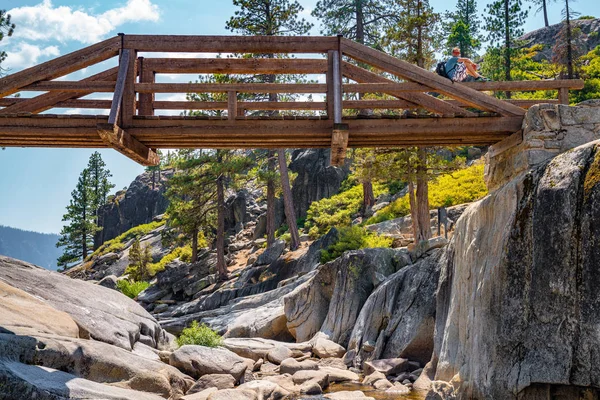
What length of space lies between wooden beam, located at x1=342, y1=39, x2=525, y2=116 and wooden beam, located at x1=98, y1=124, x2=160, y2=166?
14.4 feet

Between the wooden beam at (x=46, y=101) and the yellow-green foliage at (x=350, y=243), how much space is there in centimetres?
1266

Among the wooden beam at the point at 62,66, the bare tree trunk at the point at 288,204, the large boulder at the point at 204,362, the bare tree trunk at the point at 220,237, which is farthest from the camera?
the bare tree trunk at the point at 220,237

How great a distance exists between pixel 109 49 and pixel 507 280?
8.08m

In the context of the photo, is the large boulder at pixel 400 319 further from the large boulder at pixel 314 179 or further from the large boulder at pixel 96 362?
the large boulder at pixel 314 179

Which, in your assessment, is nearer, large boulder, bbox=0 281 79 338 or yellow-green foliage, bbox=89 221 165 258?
large boulder, bbox=0 281 79 338

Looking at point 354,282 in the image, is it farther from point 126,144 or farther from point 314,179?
point 314,179

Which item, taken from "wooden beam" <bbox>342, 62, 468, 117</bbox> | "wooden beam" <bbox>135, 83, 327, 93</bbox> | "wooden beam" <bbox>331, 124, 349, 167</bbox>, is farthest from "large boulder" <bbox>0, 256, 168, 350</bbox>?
"wooden beam" <bbox>342, 62, 468, 117</bbox>

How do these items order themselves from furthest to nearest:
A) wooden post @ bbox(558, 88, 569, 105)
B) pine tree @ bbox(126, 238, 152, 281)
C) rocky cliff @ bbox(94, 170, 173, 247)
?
1. rocky cliff @ bbox(94, 170, 173, 247)
2. pine tree @ bbox(126, 238, 152, 281)
3. wooden post @ bbox(558, 88, 569, 105)

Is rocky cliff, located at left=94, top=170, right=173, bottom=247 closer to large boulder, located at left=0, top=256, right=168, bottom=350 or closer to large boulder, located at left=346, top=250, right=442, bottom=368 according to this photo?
large boulder, located at left=0, top=256, right=168, bottom=350

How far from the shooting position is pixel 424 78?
410 inches

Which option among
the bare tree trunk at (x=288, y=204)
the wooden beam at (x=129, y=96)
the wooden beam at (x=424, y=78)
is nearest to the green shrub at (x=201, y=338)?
the wooden beam at (x=129, y=96)

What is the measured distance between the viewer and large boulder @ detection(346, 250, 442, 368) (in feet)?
44.7

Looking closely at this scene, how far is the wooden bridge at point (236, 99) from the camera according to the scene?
10148 millimetres

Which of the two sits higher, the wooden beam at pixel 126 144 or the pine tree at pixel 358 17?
the pine tree at pixel 358 17
